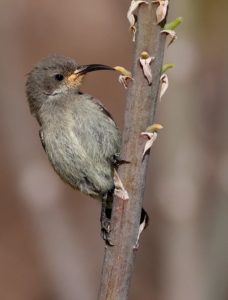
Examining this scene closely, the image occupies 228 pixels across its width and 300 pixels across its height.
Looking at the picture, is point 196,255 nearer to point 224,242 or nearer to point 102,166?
point 224,242

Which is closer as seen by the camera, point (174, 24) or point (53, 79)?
point (174, 24)

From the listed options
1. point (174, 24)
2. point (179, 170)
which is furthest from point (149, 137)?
point (179, 170)

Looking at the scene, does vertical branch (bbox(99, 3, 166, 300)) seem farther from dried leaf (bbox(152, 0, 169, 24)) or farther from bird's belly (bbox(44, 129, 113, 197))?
bird's belly (bbox(44, 129, 113, 197))

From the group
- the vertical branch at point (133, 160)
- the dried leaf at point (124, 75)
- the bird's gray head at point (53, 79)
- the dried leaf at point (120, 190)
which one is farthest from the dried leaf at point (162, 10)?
the bird's gray head at point (53, 79)

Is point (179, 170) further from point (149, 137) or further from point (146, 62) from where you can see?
point (146, 62)

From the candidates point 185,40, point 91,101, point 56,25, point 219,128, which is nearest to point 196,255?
point 219,128

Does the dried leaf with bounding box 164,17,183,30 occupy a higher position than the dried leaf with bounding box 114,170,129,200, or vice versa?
the dried leaf with bounding box 164,17,183,30

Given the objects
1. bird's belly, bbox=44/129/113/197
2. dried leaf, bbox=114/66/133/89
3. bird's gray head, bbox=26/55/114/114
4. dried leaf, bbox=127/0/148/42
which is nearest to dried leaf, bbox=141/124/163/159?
dried leaf, bbox=114/66/133/89
